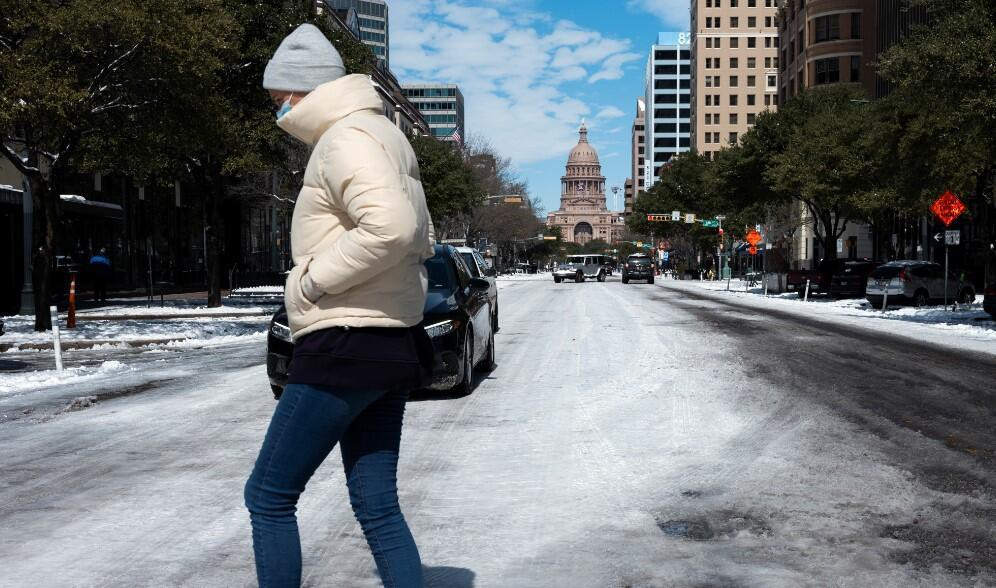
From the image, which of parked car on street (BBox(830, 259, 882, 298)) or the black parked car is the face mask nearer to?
the black parked car

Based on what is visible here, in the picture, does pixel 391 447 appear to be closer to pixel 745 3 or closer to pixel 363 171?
pixel 363 171

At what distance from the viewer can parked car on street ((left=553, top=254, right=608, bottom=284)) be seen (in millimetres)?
67500

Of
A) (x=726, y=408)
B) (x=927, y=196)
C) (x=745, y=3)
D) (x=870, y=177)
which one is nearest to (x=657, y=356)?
(x=726, y=408)

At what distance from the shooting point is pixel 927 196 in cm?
2688

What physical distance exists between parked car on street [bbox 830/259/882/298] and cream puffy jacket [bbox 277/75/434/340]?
32626 millimetres

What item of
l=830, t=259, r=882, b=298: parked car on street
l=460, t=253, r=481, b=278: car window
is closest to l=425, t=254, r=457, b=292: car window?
l=460, t=253, r=481, b=278: car window

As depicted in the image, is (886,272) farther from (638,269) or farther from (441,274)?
(638,269)

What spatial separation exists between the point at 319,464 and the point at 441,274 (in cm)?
774

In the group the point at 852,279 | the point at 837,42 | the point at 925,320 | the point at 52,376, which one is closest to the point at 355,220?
the point at 52,376

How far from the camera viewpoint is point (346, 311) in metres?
2.74

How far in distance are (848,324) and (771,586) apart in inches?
703

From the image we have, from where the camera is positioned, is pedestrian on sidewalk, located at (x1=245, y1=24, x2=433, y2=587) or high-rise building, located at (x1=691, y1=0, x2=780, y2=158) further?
high-rise building, located at (x1=691, y1=0, x2=780, y2=158)

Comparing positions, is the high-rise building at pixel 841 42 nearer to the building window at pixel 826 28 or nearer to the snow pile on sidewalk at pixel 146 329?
the building window at pixel 826 28

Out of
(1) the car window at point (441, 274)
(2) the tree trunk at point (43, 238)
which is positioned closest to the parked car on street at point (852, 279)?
(2) the tree trunk at point (43, 238)
